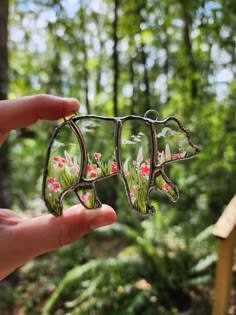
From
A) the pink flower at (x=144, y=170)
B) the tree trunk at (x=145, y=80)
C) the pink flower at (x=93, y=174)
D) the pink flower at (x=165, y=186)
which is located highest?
the tree trunk at (x=145, y=80)

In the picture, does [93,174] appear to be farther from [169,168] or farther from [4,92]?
[4,92]

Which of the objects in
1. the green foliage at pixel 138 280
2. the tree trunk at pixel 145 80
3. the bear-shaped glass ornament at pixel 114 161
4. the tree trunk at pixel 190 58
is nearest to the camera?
the bear-shaped glass ornament at pixel 114 161

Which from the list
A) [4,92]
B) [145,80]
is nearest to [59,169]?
[4,92]

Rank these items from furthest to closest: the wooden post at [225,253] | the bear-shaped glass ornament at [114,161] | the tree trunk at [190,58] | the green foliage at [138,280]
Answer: the tree trunk at [190,58] < the green foliage at [138,280] < the wooden post at [225,253] < the bear-shaped glass ornament at [114,161]

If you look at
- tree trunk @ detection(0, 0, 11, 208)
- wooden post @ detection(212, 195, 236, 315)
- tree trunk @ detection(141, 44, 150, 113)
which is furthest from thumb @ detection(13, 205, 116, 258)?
tree trunk @ detection(141, 44, 150, 113)

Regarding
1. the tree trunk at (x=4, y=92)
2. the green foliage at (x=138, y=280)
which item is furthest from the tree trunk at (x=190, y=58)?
the tree trunk at (x=4, y=92)

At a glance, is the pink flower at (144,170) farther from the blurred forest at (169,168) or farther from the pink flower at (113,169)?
the blurred forest at (169,168)

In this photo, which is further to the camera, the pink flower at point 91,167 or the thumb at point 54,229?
the pink flower at point 91,167

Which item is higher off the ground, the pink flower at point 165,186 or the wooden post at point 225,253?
the pink flower at point 165,186
